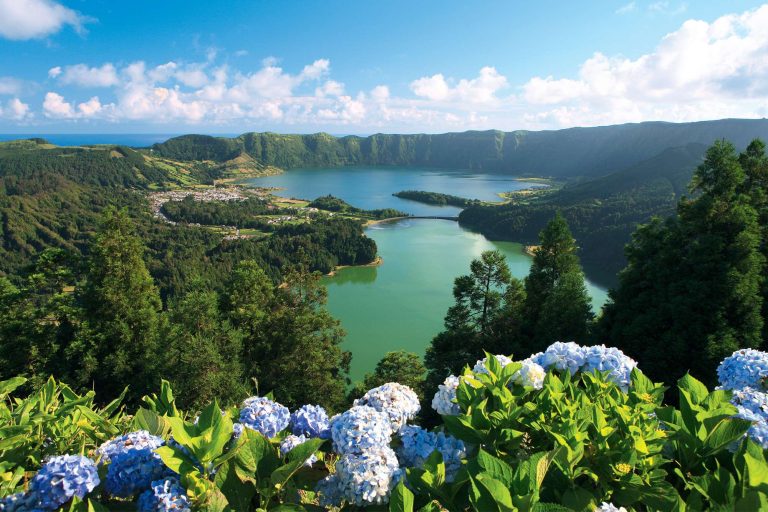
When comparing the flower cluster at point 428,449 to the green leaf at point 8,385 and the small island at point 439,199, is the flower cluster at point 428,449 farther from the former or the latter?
the small island at point 439,199

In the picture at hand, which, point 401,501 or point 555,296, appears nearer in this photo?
point 401,501

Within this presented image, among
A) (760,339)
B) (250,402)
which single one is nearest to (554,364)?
(250,402)

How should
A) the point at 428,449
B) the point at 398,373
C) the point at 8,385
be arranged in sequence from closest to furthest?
the point at 428,449 → the point at 8,385 → the point at 398,373

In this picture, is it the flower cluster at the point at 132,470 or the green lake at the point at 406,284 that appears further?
the green lake at the point at 406,284

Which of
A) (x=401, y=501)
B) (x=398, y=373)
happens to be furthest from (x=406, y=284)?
(x=401, y=501)

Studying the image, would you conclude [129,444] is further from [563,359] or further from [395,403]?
[563,359]

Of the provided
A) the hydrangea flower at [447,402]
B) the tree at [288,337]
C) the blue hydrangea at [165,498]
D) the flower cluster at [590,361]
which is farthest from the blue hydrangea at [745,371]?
the tree at [288,337]
